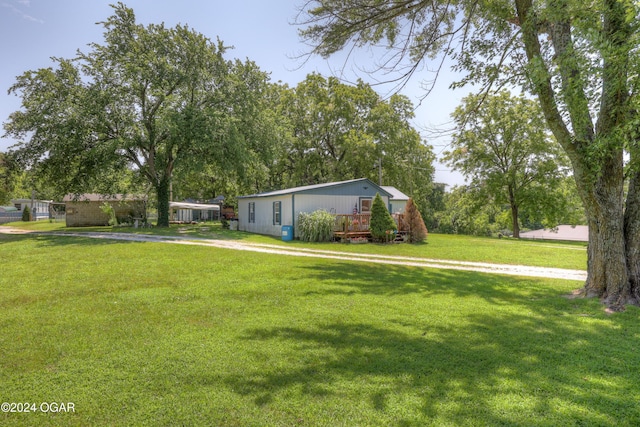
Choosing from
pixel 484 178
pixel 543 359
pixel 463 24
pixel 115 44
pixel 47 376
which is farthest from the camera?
pixel 484 178

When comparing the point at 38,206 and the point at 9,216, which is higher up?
the point at 38,206

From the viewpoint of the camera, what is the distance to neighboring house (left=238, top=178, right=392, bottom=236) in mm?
16844

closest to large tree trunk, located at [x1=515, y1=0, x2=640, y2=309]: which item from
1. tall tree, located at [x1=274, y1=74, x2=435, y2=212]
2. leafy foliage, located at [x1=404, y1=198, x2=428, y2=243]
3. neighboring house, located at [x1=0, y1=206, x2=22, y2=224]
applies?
leafy foliage, located at [x1=404, y1=198, x2=428, y2=243]

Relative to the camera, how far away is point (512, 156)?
24.8 m

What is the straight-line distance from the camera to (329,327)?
4.36 m

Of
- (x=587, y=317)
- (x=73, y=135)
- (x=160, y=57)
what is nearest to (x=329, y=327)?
(x=587, y=317)

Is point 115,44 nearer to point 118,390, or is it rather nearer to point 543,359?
point 118,390

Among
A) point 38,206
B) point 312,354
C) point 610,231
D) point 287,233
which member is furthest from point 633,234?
point 38,206

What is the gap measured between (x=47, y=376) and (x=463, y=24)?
8781mm

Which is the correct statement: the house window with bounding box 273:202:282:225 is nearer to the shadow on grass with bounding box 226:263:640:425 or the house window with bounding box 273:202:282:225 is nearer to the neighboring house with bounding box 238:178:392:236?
the neighboring house with bounding box 238:178:392:236

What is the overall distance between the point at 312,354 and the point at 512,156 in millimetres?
26388

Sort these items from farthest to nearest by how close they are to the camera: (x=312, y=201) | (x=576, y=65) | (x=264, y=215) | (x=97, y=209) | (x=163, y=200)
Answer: (x=97, y=209), (x=163, y=200), (x=264, y=215), (x=312, y=201), (x=576, y=65)

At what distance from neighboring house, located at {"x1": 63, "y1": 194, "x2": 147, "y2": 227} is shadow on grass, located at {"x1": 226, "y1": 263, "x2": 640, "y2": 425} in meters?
27.0

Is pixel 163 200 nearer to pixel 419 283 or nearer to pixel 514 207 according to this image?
pixel 419 283
